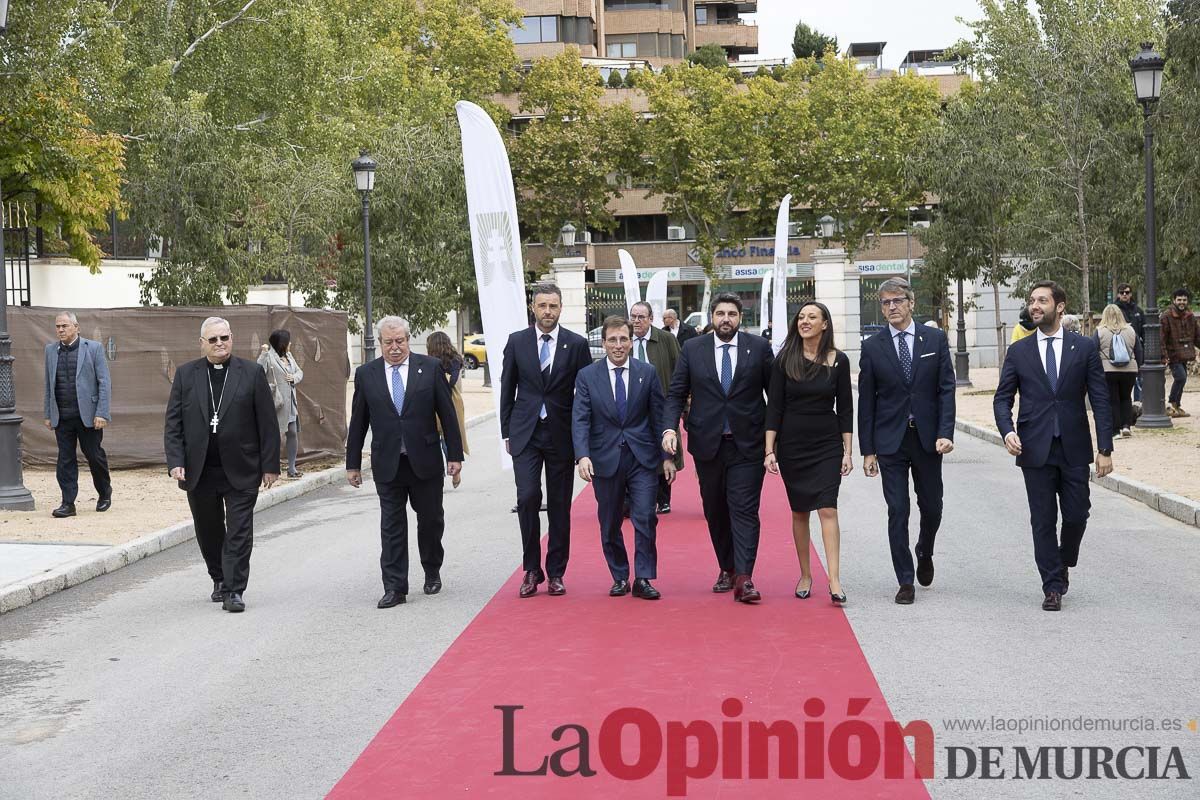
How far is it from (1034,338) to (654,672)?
3.47 meters

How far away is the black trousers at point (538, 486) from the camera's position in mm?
9203

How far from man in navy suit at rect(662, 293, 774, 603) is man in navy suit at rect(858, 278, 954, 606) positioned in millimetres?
657

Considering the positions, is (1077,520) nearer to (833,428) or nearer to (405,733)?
(833,428)

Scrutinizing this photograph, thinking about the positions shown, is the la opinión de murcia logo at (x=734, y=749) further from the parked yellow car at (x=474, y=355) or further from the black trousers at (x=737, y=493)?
the parked yellow car at (x=474, y=355)

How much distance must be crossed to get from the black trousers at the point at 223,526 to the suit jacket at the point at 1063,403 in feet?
15.7

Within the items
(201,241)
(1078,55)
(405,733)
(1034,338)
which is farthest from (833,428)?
(1078,55)

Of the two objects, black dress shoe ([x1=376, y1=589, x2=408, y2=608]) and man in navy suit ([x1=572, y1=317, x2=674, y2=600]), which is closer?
man in navy suit ([x1=572, y1=317, x2=674, y2=600])

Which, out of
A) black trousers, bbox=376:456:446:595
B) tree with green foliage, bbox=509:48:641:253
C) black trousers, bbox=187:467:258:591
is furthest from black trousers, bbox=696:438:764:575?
tree with green foliage, bbox=509:48:641:253

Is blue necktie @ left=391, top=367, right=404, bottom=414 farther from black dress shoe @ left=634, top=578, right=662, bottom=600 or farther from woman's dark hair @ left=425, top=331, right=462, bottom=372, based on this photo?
woman's dark hair @ left=425, top=331, right=462, bottom=372

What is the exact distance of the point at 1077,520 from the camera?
28.3ft

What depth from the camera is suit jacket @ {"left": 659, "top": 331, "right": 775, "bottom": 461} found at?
8.80 m

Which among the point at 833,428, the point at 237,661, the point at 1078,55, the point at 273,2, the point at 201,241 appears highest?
the point at 273,2

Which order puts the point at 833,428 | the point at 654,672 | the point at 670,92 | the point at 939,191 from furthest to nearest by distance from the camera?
the point at 670,92 < the point at 939,191 < the point at 833,428 < the point at 654,672

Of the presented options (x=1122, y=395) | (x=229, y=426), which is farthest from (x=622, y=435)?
(x=1122, y=395)
